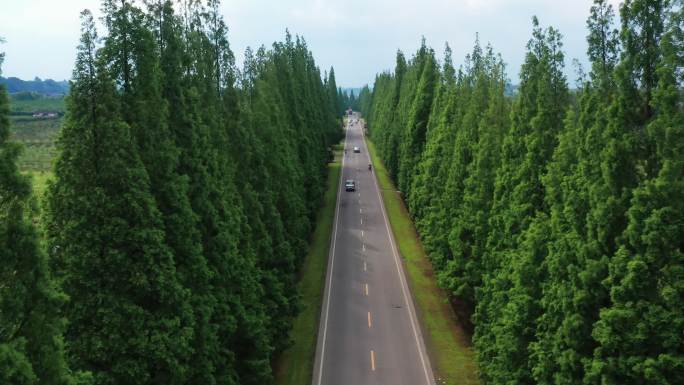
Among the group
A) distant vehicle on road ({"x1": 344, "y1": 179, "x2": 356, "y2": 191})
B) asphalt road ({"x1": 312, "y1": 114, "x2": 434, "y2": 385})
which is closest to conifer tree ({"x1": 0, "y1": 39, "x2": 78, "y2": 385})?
asphalt road ({"x1": 312, "y1": 114, "x2": 434, "y2": 385})

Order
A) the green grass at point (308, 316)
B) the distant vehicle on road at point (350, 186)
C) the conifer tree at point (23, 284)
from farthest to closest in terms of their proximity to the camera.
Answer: the distant vehicle on road at point (350, 186)
the green grass at point (308, 316)
the conifer tree at point (23, 284)

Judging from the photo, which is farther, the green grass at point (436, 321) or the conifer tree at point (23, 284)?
the green grass at point (436, 321)

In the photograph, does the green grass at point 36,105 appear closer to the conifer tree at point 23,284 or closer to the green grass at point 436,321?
the green grass at point 436,321

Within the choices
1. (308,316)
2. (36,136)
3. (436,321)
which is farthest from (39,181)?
(436,321)

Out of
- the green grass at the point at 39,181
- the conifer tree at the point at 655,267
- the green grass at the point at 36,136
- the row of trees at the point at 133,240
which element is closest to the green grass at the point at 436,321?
the row of trees at the point at 133,240

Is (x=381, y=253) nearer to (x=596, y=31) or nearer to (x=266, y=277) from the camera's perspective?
(x=266, y=277)

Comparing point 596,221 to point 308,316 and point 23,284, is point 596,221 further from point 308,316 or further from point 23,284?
point 308,316
